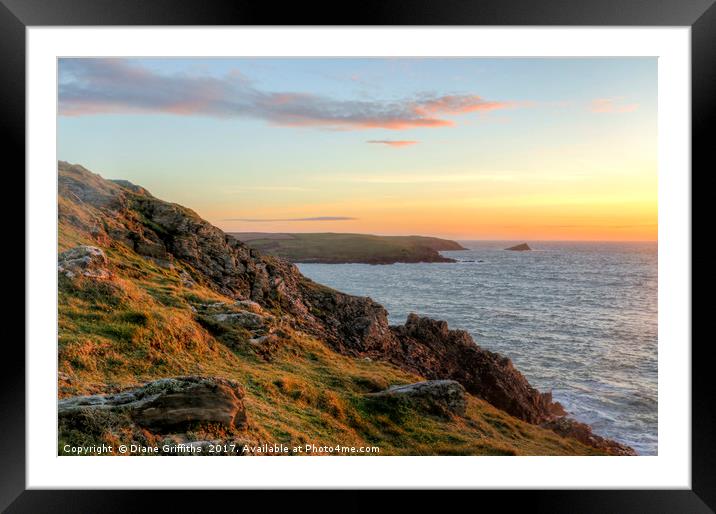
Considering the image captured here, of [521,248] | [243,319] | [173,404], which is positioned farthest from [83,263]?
[521,248]

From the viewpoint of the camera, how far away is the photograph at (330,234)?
23.5 ft

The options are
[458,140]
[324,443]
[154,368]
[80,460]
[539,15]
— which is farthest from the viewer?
[458,140]

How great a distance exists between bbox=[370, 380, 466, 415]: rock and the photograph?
0.06 meters

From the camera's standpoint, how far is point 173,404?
18.1ft

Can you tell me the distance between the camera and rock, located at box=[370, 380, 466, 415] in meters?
8.04

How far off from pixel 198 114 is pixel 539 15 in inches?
342

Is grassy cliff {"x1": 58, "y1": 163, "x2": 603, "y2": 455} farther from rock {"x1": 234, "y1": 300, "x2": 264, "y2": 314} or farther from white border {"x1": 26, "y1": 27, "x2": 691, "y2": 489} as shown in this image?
white border {"x1": 26, "y1": 27, "x2": 691, "y2": 489}

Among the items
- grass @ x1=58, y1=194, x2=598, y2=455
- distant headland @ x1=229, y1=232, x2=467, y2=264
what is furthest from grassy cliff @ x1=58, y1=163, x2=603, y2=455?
distant headland @ x1=229, y1=232, x2=467, y2=264

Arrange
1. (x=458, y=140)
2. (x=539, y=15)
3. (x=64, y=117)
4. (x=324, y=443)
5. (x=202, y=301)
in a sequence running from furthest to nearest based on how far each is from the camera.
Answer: (x=458, y=140) → (x=202, y=301) → (x=64, y=117) → (x=324, y=443) → (x=539, y=15)

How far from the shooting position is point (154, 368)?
7508mm

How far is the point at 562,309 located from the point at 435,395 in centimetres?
1289

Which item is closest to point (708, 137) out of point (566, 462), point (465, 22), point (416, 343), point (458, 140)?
point (465, 22)

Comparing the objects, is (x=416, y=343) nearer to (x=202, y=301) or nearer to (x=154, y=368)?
(x=202, y=301)

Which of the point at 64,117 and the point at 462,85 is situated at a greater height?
the point at 462,85
